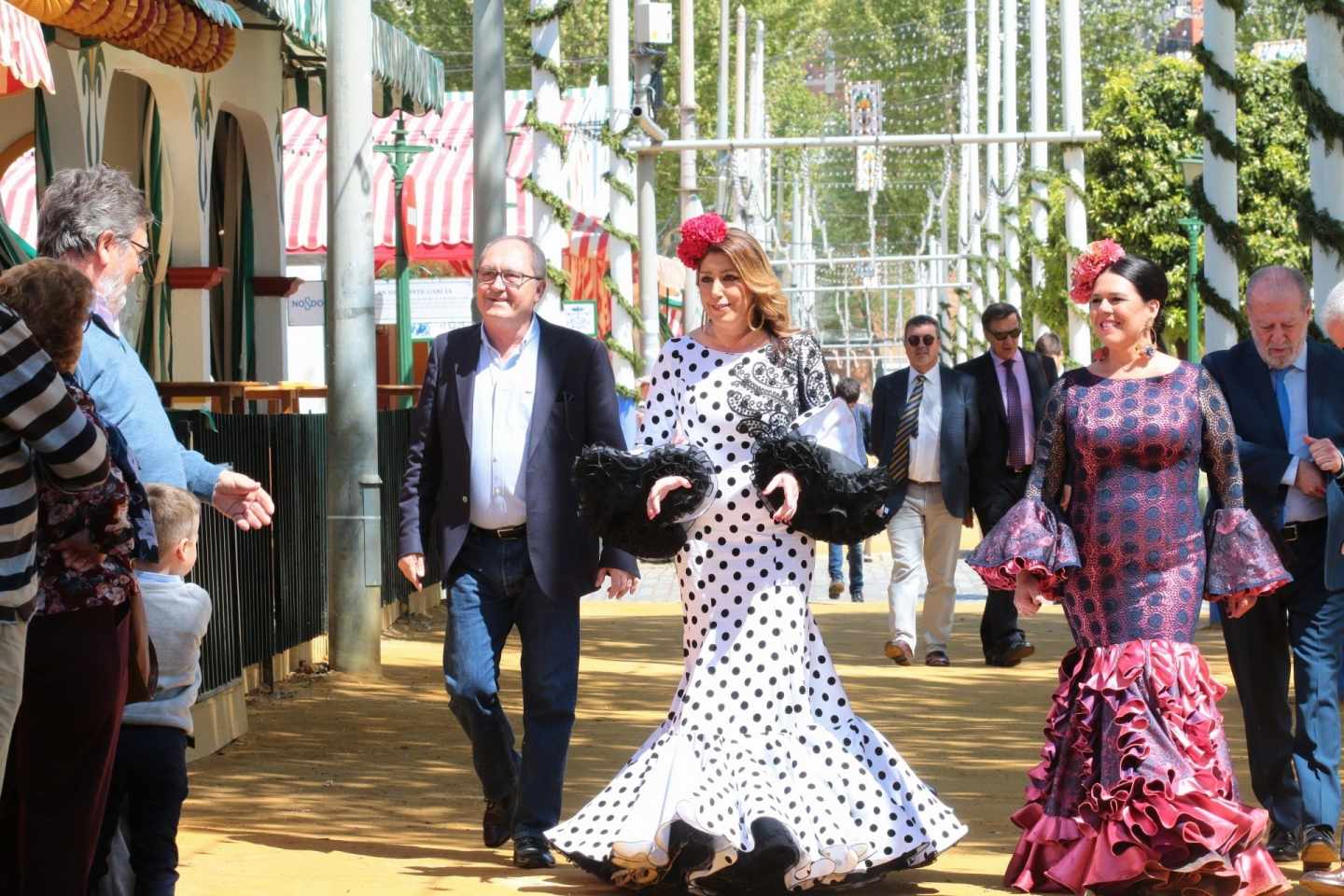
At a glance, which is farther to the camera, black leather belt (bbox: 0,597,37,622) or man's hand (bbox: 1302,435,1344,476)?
man's hand (bbox: 1302,435,1344,476)

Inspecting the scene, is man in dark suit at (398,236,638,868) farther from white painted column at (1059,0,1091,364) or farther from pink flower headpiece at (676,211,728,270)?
white painted column at (1059,0,1091,364)

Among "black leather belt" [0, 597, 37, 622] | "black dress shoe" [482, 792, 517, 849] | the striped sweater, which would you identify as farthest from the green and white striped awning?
"black leather belt" [0, 597, 37, 622]

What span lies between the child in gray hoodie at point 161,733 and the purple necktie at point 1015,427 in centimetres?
822

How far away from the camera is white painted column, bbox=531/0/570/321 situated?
20281 mm

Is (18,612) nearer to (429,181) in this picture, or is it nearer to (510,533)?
(510,533)

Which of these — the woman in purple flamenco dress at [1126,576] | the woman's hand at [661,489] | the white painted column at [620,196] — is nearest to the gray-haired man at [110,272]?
the woman's hand at [661,489]

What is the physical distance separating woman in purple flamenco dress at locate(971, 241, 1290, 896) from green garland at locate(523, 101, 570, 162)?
14.0m

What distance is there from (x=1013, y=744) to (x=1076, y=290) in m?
3.97

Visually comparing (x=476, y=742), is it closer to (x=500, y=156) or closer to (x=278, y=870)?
(x=278, y=870)

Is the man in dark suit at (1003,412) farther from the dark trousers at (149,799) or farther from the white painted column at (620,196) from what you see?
the white painted column at (620,196)

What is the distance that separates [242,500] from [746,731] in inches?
70.5

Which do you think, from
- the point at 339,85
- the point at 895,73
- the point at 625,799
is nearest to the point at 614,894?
the point at 625,799

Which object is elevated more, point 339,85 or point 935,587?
point 339,85

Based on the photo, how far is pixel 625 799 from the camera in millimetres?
6891
